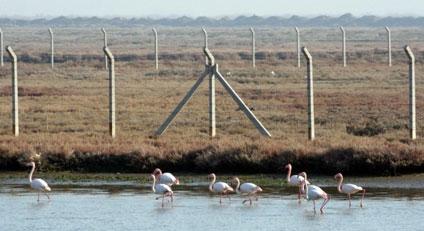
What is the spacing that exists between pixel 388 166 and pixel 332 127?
8.55 metres

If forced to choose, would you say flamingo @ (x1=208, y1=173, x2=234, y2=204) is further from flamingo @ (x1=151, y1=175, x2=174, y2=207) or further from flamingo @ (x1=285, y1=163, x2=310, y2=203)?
flamingo @ (x1=285, y1=163, x2=310, y2=203)

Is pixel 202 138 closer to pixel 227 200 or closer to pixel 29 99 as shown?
pixel 227 200

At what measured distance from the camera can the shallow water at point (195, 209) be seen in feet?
56.7

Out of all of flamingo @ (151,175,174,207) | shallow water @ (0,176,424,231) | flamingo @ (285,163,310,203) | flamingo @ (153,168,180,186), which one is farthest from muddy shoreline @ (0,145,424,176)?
flamingo @ (151,175,174,207)

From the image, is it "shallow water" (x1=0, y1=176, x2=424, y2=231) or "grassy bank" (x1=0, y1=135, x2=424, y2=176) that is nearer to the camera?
"shallow water" (x1=0, y1=176, x2=424, y2=231)

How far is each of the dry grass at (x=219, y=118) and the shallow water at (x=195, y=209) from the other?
1.19m

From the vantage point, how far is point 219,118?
3300 centimetres

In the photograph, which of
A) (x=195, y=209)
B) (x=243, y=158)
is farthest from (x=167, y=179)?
(x=243, y=158)

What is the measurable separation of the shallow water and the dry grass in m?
1.19

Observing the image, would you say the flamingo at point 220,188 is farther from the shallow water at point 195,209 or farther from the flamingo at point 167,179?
the flamingo at point 167,179

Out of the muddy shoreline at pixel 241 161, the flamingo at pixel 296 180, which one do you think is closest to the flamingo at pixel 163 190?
the flamingo at pixel 296 180

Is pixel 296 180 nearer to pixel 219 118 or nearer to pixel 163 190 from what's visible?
pixel 163 190

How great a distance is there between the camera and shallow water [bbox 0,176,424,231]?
1728 centimetres

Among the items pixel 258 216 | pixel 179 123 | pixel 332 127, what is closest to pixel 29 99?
pixel 179 123
